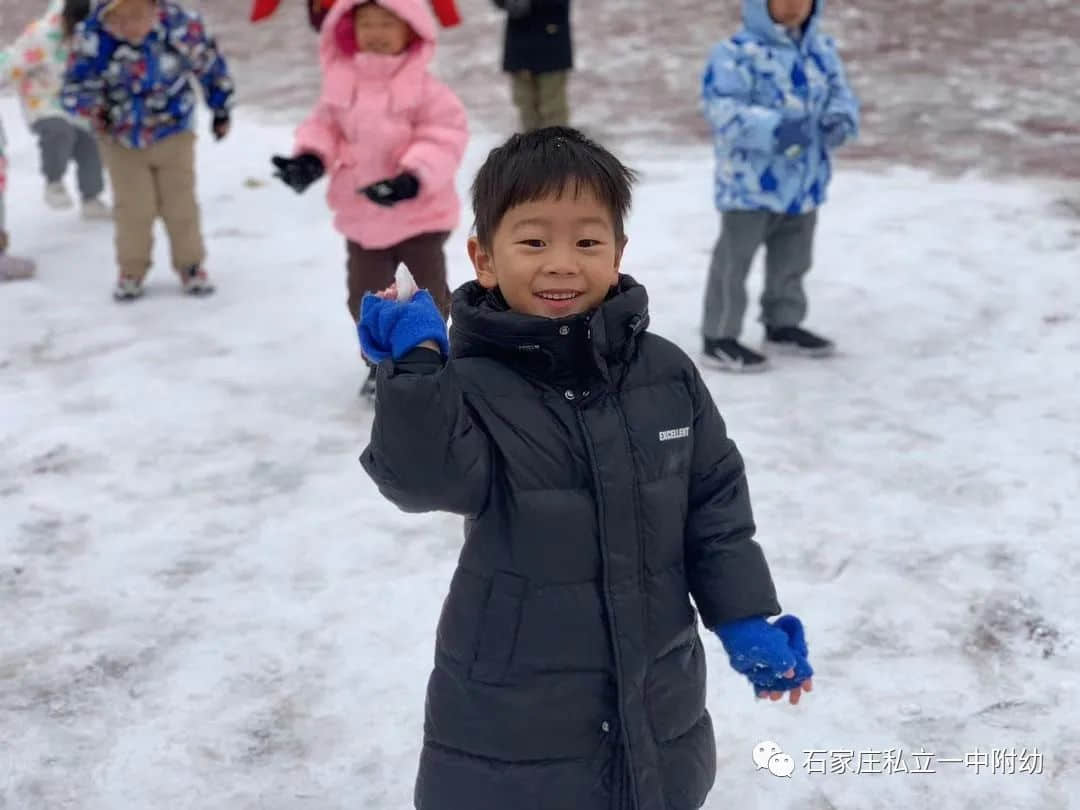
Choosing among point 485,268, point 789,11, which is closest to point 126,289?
point 789,11

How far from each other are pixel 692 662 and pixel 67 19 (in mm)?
6534

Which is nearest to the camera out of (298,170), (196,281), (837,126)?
(298,170)

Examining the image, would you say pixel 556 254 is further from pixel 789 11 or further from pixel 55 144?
pixel 55 144

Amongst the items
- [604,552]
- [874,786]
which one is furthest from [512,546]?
[874,786]

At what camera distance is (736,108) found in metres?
5.29

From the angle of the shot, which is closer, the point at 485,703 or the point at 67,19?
the point at 485,703

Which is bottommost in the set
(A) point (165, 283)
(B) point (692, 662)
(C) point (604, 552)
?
(A) point (165, 283)

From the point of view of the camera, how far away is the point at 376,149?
511cm

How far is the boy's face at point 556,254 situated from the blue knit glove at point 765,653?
23.5 inches

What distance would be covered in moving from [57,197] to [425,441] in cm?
748

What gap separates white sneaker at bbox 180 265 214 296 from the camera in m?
6.94

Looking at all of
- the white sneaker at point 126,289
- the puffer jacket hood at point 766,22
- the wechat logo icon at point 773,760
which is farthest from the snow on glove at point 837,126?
the white sneaker at point 126,289

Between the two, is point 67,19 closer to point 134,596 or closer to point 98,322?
point 98,322

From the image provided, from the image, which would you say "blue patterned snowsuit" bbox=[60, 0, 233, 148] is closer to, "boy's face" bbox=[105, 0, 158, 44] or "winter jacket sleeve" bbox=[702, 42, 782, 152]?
"boy's face" bbox=[105, 0, 158, 44]
